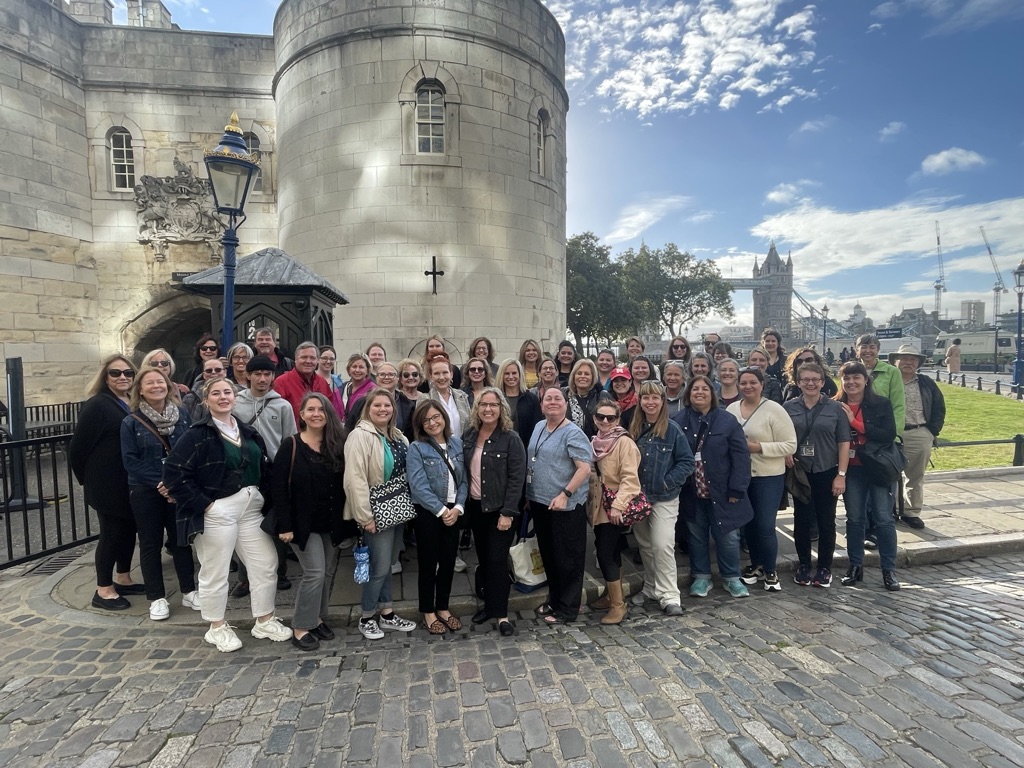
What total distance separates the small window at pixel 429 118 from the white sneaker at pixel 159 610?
9.22 metres

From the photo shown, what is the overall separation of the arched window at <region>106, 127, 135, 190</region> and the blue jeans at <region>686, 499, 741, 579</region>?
1544cm

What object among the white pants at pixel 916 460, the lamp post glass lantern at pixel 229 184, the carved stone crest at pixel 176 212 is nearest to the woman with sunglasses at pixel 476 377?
the lamp post glass lantern at pixel 229 184

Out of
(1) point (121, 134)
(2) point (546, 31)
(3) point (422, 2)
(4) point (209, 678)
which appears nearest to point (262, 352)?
(4) point (209, 678)

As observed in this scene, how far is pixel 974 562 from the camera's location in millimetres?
5305

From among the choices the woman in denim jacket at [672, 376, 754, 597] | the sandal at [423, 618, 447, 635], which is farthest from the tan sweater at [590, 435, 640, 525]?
the sandal at [423, 618, 447, 635]

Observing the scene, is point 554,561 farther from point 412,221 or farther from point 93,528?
point 412,221

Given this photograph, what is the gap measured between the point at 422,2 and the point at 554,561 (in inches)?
441

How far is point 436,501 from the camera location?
3738mm

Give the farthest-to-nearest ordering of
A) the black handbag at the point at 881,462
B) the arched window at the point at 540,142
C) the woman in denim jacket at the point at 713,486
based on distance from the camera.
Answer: the arched window at the point at 540,142
the black handbag at the point at 881,462
the woman in denim jacket at the point at 713,486

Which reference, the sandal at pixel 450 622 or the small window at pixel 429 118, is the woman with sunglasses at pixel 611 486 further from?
the small window at pixel 429 118

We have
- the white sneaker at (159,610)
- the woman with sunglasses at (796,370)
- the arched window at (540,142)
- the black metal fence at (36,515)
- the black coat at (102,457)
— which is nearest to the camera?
the white sneaker at (159,610)

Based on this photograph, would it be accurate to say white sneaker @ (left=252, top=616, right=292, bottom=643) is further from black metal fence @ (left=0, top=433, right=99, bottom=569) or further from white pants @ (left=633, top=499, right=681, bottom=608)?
white pants @ (left=633, top=499, right=681, bottom=608)

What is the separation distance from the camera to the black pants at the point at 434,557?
385cm

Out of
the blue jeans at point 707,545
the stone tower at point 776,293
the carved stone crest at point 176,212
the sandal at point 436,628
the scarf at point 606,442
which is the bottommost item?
the sandal at point 436,628
